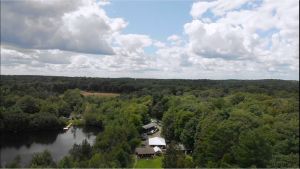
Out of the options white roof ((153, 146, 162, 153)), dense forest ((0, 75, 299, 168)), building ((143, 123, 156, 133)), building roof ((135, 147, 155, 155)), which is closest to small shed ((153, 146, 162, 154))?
white roof ((153, 146, 162, 153))

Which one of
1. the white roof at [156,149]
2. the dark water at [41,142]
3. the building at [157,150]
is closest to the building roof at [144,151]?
the building at [157,150]

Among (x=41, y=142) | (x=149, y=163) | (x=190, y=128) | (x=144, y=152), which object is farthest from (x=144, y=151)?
(x=41, y=142)

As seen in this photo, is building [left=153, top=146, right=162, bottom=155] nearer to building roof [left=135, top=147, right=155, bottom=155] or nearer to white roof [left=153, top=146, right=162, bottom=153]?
white roof [left=153, top=146, right=162, bottom=153]

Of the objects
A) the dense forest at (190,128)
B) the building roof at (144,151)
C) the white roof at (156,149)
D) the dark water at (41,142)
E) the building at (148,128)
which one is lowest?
the dark water at (41,142)

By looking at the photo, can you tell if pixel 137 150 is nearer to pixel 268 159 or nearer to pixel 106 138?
pixel 106 138

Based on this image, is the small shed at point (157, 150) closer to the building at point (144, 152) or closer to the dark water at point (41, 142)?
the building at point (144, 152)

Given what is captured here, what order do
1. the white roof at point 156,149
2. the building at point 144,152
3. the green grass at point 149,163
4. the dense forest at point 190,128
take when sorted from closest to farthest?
the dense forest at point 190,128 → the green grass at point 149,163 → the building at point 144,152 → the white roof at point 156,149

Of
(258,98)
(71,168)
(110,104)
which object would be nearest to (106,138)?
(71,168)
